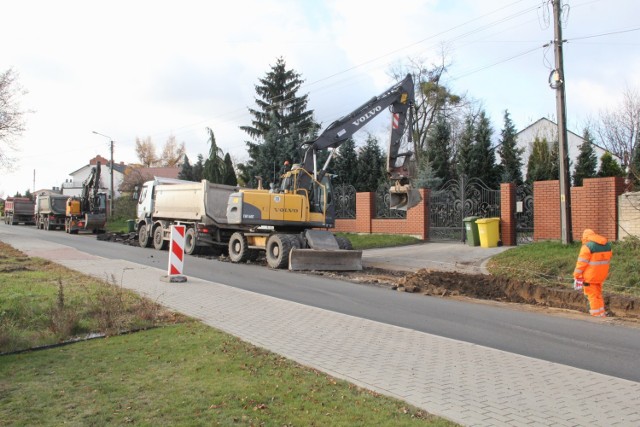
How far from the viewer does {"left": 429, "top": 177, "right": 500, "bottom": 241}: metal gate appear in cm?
2136

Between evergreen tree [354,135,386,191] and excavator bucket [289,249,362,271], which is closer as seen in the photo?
excavator bucket [289,249,362,271]

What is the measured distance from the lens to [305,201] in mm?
17359

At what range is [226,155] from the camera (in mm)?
45625

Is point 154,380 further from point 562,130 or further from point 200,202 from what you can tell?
point 200,202

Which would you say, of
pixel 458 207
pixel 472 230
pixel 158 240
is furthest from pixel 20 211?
pixel 472 230

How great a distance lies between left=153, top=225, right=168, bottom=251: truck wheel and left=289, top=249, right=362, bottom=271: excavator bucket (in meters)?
8.50

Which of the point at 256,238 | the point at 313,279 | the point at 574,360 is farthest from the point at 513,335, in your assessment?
the point at 256,238

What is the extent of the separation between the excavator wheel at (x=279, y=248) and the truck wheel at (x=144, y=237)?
29.4ft

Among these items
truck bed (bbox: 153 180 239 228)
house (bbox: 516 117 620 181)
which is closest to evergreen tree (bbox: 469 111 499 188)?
house (bbox: 516 117 620 181)

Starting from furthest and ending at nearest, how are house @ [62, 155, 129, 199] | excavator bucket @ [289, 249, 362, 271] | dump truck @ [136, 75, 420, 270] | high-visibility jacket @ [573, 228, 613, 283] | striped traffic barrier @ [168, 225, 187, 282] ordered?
1. house @ [62, 155, 129, 199]
2. dump truck @ [136, 75, 420, 270]
3. excavator bucket @ [289, 249, 362, 271]
4. striped traffic barrier @ [168, 225, 187, 282]
5. high-visibility jacket @ [573, 228, 613, 283]

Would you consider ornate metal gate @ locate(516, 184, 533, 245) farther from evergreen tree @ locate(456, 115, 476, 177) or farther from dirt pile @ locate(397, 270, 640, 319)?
evergreen tree @ locate(456, 115, 476, 177)

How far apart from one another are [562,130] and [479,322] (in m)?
8.66

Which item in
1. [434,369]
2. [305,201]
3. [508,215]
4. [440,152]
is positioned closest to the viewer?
[434,369]

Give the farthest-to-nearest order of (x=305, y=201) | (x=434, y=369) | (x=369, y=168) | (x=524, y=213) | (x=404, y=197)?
1. (x=369, y=168)
2. (x=524, y=213)
3. (x=305, y=201)
4. (x=404, y=197)
5. (x=434, y=369)
